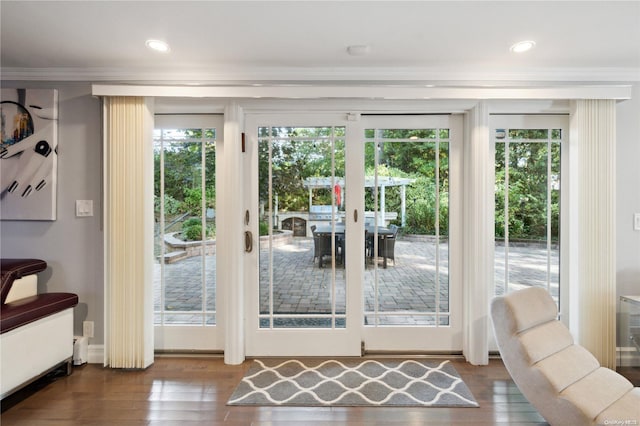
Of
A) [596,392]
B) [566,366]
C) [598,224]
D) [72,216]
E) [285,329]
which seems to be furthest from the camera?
[285,329]

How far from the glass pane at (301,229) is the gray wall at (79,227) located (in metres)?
1.31

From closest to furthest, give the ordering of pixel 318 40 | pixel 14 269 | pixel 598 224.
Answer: pixel 318 40
pixel 14 269
pixel 598 224

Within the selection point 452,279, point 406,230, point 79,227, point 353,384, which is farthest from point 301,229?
point 79,227

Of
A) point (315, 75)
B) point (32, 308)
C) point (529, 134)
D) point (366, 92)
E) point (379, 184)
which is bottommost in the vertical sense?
point (32, 308)

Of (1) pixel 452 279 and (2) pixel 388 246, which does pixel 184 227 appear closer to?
(2) pixel 388 246

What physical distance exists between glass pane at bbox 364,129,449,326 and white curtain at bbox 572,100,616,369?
990mm

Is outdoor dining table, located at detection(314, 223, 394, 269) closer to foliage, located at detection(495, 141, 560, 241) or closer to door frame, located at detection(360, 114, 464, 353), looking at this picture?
door frame, located at detection(360, 114, 464, 353)

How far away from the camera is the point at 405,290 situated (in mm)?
2787

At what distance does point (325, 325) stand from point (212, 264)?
1.08 metres

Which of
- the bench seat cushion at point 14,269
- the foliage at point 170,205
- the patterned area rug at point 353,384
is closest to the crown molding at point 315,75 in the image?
the foliage at point 170,205

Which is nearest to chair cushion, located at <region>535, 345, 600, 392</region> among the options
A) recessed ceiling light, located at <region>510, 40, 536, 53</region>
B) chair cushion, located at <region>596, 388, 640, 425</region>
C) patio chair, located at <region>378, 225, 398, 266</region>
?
chair cushion, located at <region>596, 388, 640, 425</region>

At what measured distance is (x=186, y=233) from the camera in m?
2.78

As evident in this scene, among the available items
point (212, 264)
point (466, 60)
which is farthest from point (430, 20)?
point (212, 264)

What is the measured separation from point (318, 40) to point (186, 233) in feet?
6.00
